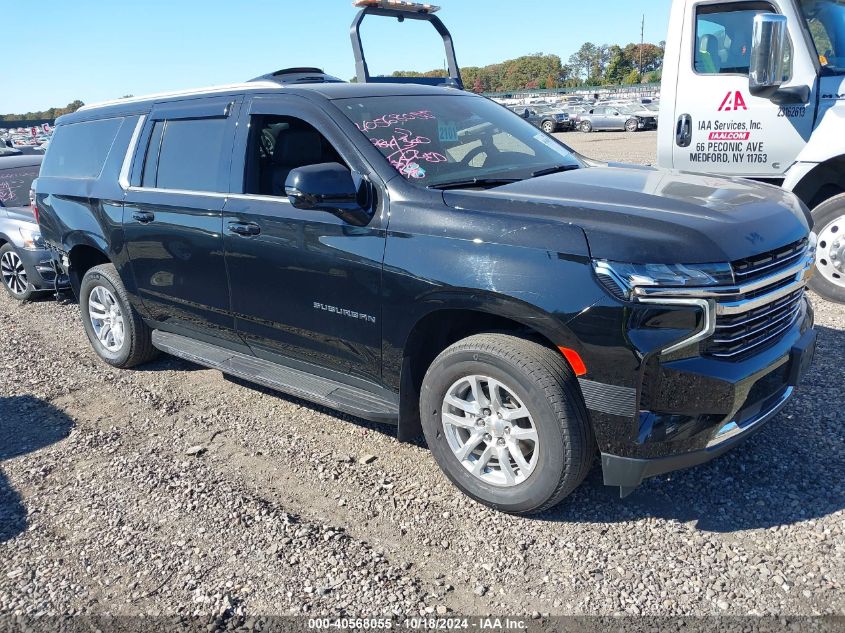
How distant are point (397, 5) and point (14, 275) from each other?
5428 mm

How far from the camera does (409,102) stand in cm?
418

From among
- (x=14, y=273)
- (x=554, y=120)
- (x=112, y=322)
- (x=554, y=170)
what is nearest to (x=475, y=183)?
(x=554, y=170)

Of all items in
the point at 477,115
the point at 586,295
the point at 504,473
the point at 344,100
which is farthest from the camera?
the point at 477,115

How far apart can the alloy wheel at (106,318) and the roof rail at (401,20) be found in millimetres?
3876

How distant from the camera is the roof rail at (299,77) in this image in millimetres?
4508

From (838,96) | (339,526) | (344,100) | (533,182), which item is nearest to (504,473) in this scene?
(339,526)

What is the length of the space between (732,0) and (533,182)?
363cm

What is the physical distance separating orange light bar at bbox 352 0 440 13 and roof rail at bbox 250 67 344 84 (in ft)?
10.7

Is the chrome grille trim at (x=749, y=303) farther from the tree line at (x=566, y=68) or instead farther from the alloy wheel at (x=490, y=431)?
the tree line at (x=566, y=68)

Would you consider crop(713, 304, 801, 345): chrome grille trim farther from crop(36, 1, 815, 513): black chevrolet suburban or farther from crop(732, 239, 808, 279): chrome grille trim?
crop(732, 239, 808, 279): chrome grille trim

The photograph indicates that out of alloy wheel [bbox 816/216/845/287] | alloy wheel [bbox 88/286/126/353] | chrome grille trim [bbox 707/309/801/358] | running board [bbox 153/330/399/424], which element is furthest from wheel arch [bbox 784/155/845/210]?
alloy wheel [bbox 88/286/126/353]

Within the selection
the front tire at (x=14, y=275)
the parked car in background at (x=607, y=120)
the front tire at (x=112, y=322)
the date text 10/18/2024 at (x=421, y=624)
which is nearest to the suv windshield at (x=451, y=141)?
the date text 10/18/2024 at (x=421, y=624)

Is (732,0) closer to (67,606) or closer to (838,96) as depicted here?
(838,96)

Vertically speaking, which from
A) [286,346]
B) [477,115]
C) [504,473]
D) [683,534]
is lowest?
[683,534]
